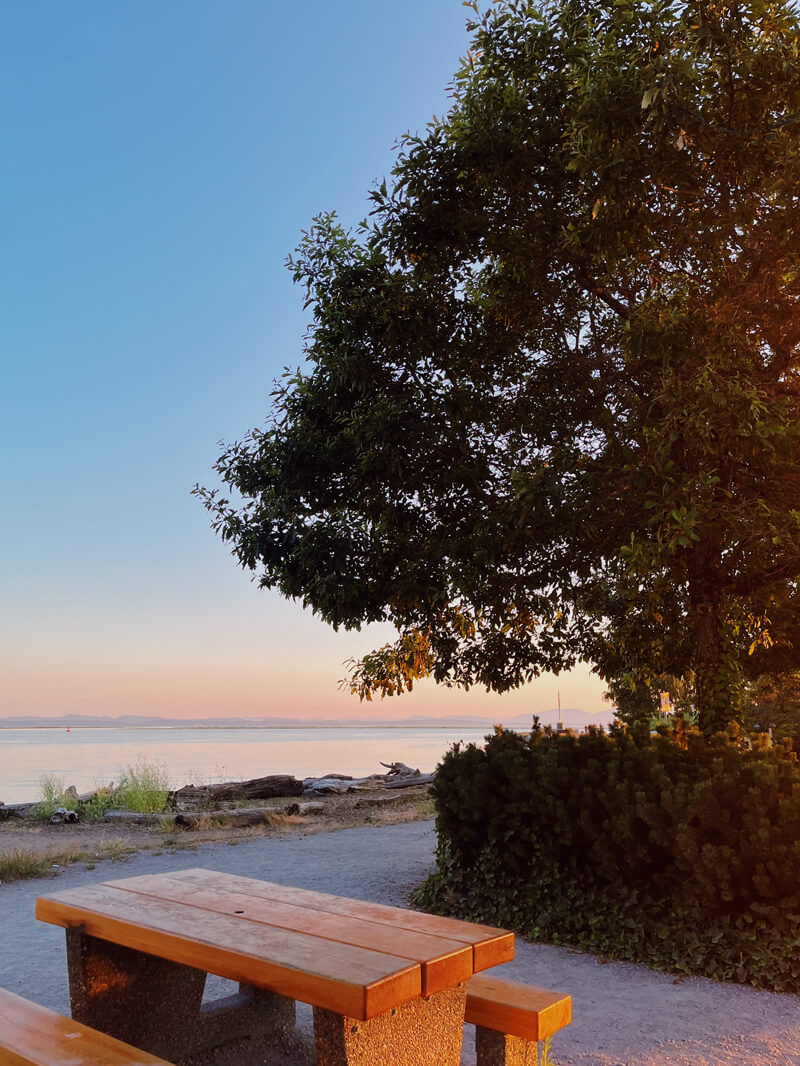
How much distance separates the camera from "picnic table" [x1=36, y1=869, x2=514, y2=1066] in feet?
8.89

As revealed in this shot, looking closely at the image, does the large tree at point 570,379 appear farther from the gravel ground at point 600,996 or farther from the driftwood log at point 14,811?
the driftwood log at point 14,811

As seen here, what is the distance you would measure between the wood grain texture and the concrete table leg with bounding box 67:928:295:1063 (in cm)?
134

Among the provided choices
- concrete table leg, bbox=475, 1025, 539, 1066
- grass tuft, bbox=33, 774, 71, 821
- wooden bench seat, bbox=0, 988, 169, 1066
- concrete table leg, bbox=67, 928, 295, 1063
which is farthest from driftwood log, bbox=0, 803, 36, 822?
concrete table leg, bbox=475, 1025, 539, 1066

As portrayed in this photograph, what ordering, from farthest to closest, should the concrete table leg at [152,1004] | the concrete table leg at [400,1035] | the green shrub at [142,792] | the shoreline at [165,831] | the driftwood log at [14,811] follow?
the green shrub at [142,792] < the driftwood log at [14,811] < the shoreline at [165,831] < the concrete table leg at [152,1004] < the concrete table leg at [400,1035]

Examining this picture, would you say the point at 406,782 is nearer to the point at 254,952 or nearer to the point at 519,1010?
the point at 519,1010

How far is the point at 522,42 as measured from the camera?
7668 mm

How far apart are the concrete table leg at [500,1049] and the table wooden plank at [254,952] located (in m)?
1.03

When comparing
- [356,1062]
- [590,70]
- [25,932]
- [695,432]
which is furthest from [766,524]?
[25,932]

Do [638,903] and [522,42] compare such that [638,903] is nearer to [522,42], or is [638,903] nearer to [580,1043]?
[580,1043]

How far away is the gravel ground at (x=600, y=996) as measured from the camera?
429 centimetres

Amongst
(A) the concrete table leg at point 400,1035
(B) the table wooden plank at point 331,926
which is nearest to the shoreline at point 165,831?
(B) the table wooden plank at point 331,926

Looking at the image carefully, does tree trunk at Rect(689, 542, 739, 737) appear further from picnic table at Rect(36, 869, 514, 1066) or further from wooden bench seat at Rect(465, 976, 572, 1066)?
picnic table at Rect(36, 869, 514, 1066)

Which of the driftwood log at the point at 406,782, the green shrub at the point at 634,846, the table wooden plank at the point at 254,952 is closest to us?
the table wooden plank at the point at 254,952

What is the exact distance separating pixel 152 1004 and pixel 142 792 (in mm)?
10737
